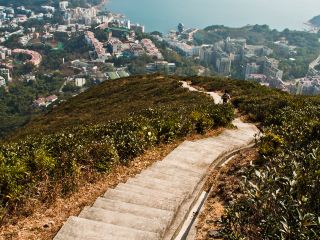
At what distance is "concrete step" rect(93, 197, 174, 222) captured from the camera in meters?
6.28

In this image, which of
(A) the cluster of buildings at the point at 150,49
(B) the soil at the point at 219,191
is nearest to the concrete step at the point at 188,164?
(B) the soil at the point at 219,191

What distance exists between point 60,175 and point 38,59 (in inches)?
6369

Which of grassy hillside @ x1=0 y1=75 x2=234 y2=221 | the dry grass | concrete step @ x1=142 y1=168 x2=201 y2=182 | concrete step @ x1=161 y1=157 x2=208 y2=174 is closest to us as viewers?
the dry grass

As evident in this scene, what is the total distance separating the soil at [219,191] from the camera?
6.43m

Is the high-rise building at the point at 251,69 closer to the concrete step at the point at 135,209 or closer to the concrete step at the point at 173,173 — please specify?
the concrete step at the point at 173,173

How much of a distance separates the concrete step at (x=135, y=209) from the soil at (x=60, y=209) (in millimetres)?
550

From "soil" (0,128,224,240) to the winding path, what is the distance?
442 mm

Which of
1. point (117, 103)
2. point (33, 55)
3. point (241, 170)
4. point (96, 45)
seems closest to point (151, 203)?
point (241, 170)

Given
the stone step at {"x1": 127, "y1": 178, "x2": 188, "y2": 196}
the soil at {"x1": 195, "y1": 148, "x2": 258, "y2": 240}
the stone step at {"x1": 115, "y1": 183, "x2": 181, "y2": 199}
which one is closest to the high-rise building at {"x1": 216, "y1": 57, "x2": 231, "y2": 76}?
the soil at {"x1": 195, "y1": 148, "x2": 258, "y2": 240}

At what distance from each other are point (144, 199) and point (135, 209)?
507mm

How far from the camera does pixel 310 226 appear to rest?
4.59m

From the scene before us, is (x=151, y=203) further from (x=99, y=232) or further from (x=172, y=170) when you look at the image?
(x=172, y=170)

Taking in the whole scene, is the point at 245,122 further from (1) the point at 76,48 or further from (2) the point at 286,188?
(1) the point at 76,48

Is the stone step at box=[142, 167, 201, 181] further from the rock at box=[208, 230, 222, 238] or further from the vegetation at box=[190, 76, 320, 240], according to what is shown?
the rock at box=[208, 230, 222, 238]
